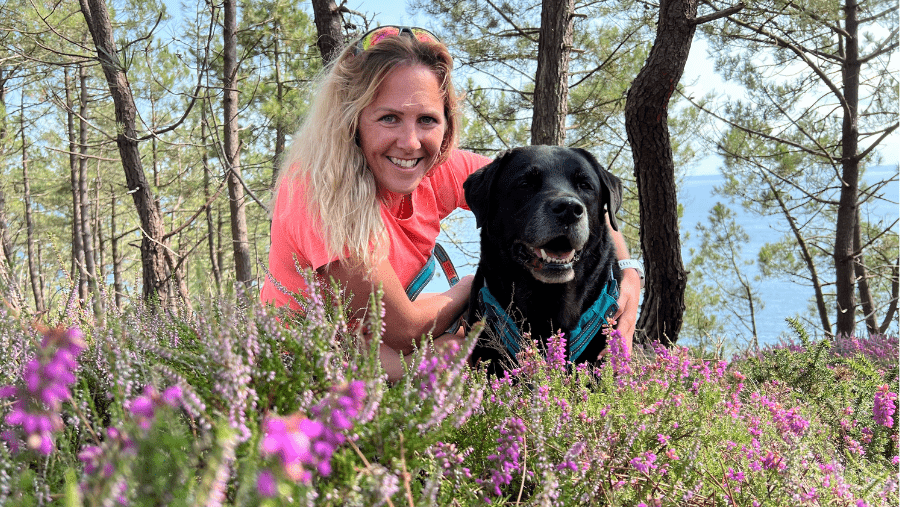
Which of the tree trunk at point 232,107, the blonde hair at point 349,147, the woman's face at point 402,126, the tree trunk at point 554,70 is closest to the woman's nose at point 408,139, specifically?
the woman's face at point 402,126

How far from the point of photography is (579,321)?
3084 millimetres

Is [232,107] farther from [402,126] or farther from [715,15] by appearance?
[402,126]

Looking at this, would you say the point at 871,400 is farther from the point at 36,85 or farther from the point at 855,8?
the point at 36,85

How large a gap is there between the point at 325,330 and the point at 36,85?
22.4 meters

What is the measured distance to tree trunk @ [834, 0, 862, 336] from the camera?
879 cm

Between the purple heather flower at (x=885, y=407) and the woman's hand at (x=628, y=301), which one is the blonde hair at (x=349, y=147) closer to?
the woman's hand at (x=628, y=301)

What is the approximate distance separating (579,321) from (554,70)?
3806 millimetres

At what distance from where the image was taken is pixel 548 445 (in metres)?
1.31

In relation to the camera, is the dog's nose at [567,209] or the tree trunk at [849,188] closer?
the dog's nose at [567,209]

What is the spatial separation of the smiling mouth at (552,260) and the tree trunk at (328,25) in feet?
12.6

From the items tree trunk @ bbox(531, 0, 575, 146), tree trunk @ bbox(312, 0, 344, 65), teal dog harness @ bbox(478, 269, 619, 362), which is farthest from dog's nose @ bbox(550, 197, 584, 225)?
tree trunk @ bbox(312, 0, 344, 65)

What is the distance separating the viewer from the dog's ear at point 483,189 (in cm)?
322

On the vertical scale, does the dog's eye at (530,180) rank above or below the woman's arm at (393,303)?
above

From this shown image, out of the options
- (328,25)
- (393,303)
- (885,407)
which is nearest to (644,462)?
(885,407)
